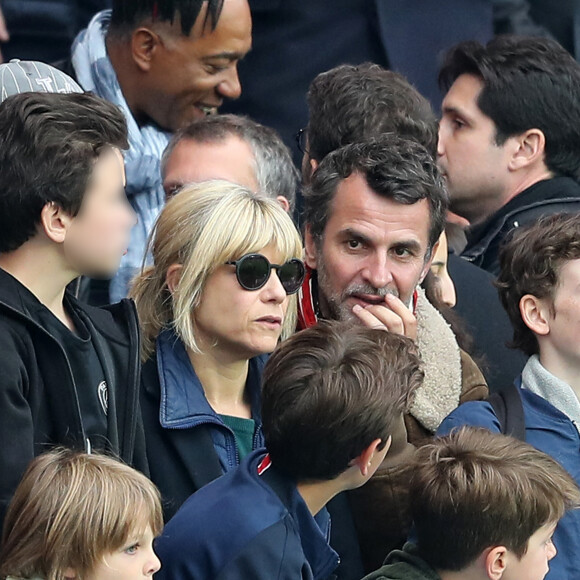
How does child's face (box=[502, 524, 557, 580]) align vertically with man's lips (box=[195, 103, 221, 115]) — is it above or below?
below

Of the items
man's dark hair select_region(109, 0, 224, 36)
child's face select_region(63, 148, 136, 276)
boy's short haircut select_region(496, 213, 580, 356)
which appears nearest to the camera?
child's face select_region(63, 148, 136, 276)

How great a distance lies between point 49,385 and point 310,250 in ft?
3.74

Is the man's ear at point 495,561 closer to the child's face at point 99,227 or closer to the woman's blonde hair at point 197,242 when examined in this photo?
the woman's blonde hair at point 197,242

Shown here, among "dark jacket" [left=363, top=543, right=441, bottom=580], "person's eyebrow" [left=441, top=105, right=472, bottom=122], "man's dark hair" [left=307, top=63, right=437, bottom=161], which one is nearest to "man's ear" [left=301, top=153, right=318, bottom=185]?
"man's dark hair" [left=307, top=63, right=437, bottom=161]

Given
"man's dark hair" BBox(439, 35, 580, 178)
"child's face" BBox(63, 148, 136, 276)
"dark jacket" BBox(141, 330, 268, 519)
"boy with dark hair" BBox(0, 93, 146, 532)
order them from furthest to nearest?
1. "man's dark hair" BBox(439, 35, 580, 178)
2. "dark jacket" BBox(141, 330, 268, 519)
3. "child's face" BBox(63, 148, 136, 276)
4. "boy with dark hair" BBox(0, 93, 146, 532)

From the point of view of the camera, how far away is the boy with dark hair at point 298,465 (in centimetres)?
286

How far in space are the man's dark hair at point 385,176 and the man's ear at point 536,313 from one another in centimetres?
31

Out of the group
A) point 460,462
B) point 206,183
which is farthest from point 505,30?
point 460,462

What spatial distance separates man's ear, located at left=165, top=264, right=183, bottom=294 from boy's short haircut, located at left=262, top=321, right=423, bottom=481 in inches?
19.7

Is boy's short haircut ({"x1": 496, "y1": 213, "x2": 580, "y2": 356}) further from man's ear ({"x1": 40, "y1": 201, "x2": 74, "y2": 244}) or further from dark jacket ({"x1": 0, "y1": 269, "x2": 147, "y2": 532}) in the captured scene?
man's ear ({"x1": 40, "y1": 201, "x2": 74, "y2": 244})

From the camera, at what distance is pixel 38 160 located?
3055 mm

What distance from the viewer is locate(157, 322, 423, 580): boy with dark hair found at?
9.39 feet

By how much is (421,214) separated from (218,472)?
961mm

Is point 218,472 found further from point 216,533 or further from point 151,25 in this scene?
point 151,25
